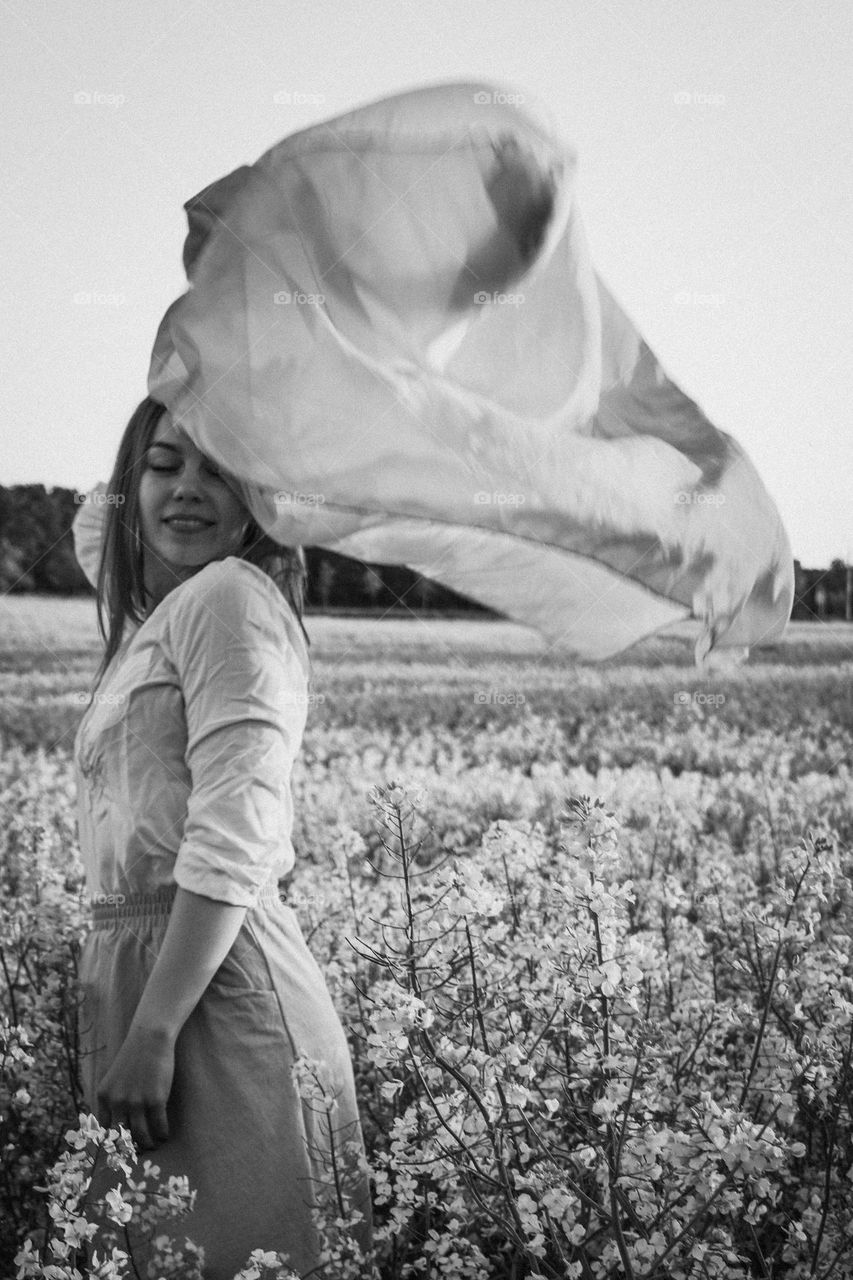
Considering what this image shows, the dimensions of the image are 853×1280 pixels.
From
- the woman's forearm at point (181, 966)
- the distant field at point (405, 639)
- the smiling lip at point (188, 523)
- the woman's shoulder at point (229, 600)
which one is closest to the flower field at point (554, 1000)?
the distant field at point (405, 639)

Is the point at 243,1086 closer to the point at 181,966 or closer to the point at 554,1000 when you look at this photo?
the point at 181,966

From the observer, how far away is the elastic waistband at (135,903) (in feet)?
5.56

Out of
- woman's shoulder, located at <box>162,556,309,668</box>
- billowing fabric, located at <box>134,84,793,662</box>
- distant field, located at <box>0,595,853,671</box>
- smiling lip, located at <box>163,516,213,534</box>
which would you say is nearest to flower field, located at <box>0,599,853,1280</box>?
distant field, located at <box>0,595,853,671</box>

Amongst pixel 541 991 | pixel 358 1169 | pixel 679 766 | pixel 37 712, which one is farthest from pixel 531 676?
pixel 358 1169

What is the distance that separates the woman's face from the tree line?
3.05 metres

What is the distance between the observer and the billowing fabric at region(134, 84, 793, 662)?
1830mm

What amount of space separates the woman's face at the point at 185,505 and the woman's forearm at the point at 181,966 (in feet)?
1.95

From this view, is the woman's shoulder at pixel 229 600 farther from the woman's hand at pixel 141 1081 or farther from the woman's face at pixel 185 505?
the woman's hand at pixel 141 1081

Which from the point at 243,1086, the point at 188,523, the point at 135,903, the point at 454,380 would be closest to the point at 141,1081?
the point at 243,1086

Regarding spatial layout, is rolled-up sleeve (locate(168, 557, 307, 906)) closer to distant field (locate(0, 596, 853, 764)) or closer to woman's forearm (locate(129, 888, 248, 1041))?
woman's forearm (locate(129, 888, 248, 1041))

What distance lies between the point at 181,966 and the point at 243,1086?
22 cm

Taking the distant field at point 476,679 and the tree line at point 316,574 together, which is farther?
the distant field at point 476,679

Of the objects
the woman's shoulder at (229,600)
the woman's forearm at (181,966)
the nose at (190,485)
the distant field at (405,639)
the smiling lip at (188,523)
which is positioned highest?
the nose at (190,485)

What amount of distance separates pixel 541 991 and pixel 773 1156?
32.3 inches
